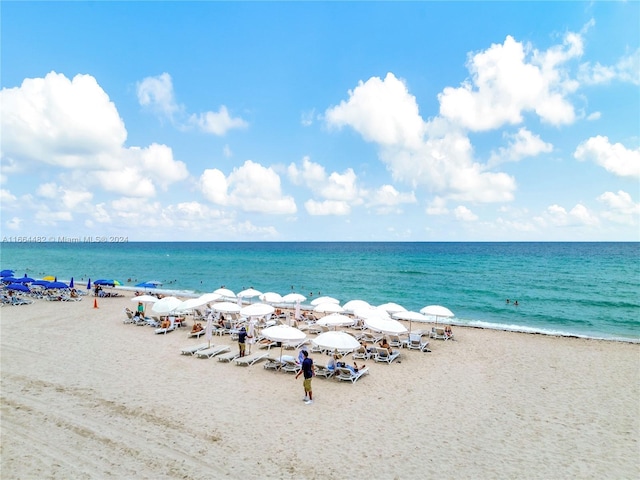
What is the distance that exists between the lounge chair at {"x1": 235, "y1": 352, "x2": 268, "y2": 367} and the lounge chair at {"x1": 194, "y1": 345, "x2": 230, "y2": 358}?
1.29 m

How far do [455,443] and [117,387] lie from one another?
9237 mm

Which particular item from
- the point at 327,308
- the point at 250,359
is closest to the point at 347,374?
the point at 250,359

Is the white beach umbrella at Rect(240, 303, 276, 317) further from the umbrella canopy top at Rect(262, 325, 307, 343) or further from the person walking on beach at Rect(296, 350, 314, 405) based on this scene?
the person walking on beach at Rect(296, 350, 314, 405)

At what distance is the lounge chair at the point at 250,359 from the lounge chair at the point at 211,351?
4.23 ft

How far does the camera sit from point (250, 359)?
1308 cm

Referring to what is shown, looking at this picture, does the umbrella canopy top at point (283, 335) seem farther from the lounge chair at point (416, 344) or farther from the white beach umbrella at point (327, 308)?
the lounge chair at point (416, 344)

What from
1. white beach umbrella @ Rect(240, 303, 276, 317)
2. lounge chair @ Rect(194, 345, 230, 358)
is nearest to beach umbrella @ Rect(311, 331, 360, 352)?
white beach umbrella @ Rect(240, 303, 276, 317)

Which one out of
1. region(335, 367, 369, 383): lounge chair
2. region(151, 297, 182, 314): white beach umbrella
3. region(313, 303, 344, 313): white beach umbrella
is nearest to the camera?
region(335, 367, 369, 383): lounge chair

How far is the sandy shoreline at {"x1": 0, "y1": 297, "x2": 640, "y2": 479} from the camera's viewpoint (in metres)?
7.00

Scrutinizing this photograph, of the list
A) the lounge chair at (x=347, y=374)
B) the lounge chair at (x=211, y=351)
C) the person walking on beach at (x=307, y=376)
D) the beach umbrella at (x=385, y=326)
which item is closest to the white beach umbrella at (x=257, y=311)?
the lounge chair at (x=211, y=351)

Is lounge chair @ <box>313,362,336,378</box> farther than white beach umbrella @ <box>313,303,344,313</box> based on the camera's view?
No

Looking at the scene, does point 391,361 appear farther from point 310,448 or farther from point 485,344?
point 310,448

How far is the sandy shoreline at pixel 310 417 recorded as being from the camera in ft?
23.0

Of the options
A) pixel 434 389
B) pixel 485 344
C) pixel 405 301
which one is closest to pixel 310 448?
pixel 434 389
